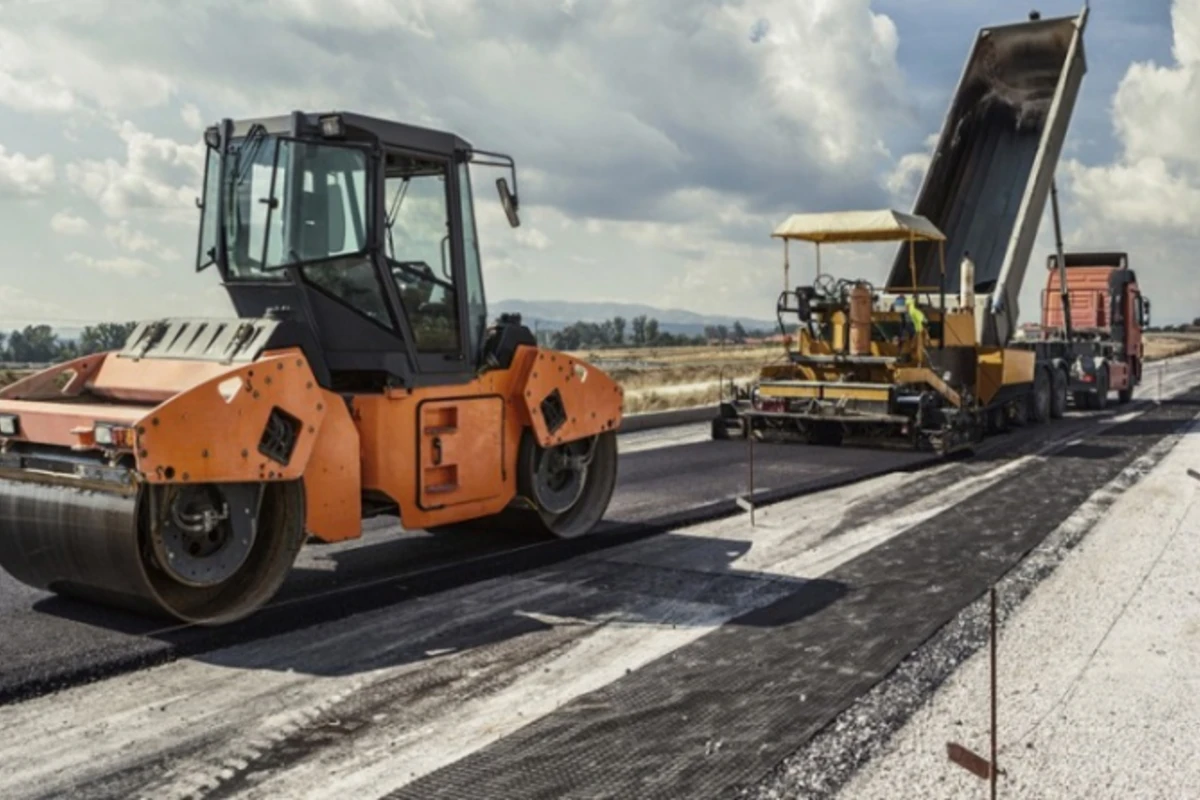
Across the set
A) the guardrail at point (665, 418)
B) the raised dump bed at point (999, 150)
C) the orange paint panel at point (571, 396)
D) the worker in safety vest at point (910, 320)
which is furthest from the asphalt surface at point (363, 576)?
the raised dump bed at point (999, 150)

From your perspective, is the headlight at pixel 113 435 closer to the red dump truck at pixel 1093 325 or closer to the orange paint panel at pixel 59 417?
the orange paint panel at pixel 59 417

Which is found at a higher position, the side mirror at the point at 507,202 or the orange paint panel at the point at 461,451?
the side mirror at the point at 507,202

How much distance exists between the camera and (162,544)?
526 centimetres

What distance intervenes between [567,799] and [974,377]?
39.9 feet

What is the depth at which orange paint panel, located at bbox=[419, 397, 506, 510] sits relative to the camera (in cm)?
655

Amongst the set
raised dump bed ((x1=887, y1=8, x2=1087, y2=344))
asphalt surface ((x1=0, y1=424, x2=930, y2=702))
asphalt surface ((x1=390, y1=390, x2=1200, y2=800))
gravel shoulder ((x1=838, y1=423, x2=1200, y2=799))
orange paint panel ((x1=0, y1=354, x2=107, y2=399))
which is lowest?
gravel shoulder ((x1=838, y1=423, x2=1200, y2=799))

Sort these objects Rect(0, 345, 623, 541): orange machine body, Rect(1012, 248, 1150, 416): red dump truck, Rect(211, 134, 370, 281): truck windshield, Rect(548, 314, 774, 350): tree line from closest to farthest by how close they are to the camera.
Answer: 1. Rect(0, 345, 623, 541): orange machine body
2. Rect(211, 134, 370, 281): truck windshield
3. Rect(1012, 248, 1150, 416): red dump truck
4. Rect(548, 314, 774, 350): tree line

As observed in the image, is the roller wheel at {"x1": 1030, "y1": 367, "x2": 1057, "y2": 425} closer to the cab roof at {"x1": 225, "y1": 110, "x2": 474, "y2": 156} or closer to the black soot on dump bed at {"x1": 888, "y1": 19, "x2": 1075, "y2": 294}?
the black soot on dump bed at {"x1": 888, "y1": 19, "x2": 1075, "y2": 294}

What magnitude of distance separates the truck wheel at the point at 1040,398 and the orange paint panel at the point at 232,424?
1421 centimetres

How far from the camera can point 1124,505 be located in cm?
943

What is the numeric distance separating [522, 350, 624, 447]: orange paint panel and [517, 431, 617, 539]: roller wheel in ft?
0.44

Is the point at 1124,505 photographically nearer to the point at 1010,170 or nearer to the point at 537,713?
the point at 537,713

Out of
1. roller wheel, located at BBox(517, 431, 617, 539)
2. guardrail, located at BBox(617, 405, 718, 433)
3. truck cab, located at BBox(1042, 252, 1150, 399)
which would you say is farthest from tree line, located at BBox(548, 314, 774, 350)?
roller wheel, located at BBox(517, 431, 617, 539)

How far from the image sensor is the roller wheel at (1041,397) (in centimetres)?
1748
